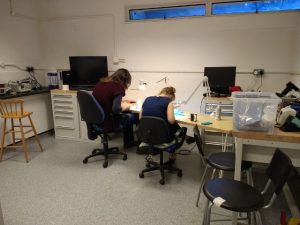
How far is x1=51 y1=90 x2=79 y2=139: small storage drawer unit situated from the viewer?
4055mm

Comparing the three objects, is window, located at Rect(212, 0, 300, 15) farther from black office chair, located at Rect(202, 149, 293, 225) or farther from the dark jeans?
black office chair, located at Rect(202, 149, 293, 225)

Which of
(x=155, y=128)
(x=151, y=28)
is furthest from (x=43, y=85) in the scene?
(x=155, y=128)

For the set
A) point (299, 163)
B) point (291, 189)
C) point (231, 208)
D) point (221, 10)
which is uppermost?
point (221, 10)

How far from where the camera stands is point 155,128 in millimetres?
2506

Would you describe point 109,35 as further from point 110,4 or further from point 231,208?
point 231,208

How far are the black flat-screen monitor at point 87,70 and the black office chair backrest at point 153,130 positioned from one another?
6.59 feet

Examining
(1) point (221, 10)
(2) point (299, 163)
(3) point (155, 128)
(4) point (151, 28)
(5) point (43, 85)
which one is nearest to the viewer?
(2) point (299, 163)

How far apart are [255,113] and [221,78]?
2054 millimetres

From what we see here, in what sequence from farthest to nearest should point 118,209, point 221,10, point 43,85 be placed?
point 43,85
point 221,10
point 118,209

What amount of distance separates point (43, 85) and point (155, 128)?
3.37m

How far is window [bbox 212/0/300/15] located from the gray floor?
2.37 metres

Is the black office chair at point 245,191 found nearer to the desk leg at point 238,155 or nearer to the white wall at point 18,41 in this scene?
the desk leg at point 238,155

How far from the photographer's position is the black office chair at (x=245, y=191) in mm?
1341

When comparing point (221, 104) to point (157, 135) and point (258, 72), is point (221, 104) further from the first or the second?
point (157, 135)
